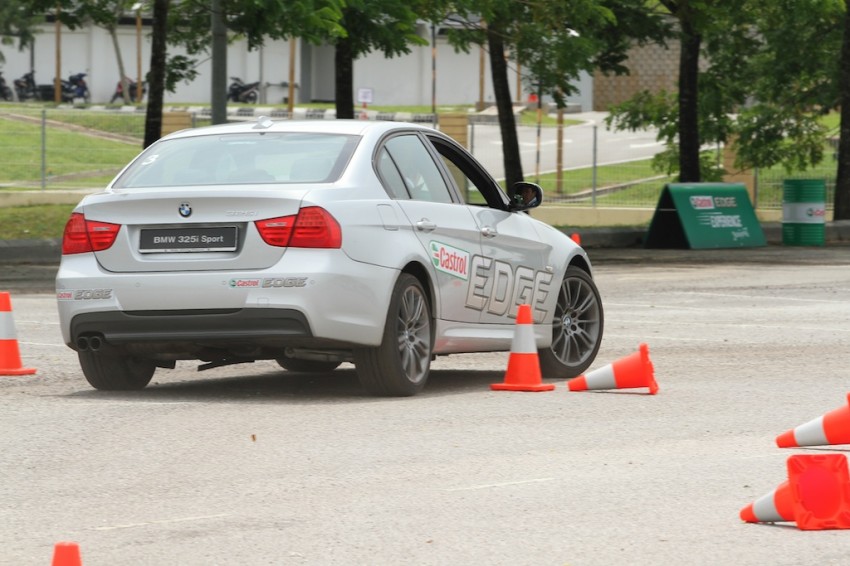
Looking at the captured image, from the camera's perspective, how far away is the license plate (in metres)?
9.50

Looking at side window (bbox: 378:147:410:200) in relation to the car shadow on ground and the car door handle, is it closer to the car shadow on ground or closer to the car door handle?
the car door handle

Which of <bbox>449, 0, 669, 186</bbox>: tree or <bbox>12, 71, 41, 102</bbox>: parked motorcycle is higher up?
<bbox>449, 0, 669, 186</bbox>: tree

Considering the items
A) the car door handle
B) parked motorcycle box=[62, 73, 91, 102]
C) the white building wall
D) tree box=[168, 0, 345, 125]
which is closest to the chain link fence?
tree box=[168, 0, 345, 125]

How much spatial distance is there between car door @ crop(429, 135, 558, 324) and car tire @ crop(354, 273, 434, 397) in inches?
23.3

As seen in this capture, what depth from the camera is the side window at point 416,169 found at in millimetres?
10477

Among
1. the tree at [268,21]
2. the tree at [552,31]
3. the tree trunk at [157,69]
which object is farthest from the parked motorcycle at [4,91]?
the tree at [268,21]

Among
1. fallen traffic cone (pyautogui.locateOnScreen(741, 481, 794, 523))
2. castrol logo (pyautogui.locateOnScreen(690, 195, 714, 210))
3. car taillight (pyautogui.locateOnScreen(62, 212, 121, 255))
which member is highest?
car taillight (pyautogui.locateOnScreen(62, 212, 121, 255))

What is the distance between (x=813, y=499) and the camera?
6305 mm

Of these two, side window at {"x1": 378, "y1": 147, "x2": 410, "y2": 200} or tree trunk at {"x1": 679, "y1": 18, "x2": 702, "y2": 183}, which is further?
tree trunk at {"x1": 679, "y1": 18, "x2": 702, "y2": 183}

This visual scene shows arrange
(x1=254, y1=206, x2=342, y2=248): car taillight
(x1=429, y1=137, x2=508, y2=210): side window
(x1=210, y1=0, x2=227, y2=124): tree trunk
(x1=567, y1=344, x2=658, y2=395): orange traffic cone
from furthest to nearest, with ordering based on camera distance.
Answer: (x1=210, y1=0, x2=227, y2=124): tree trunk
(x1=429, y1=137, x2=508, y2=210): side window
(x1=567, y1=344, x2=658, y2=395): orange traffic cone
(x1=254, y1=206, x2=342, y2=248): car taillight

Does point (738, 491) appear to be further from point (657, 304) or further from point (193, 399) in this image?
point (657, 304)

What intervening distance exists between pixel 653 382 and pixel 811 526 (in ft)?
12.9

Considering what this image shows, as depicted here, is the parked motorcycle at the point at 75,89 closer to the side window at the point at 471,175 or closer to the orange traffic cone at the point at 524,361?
the side window at the point at 471,175

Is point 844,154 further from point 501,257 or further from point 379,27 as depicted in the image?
point 501,257
